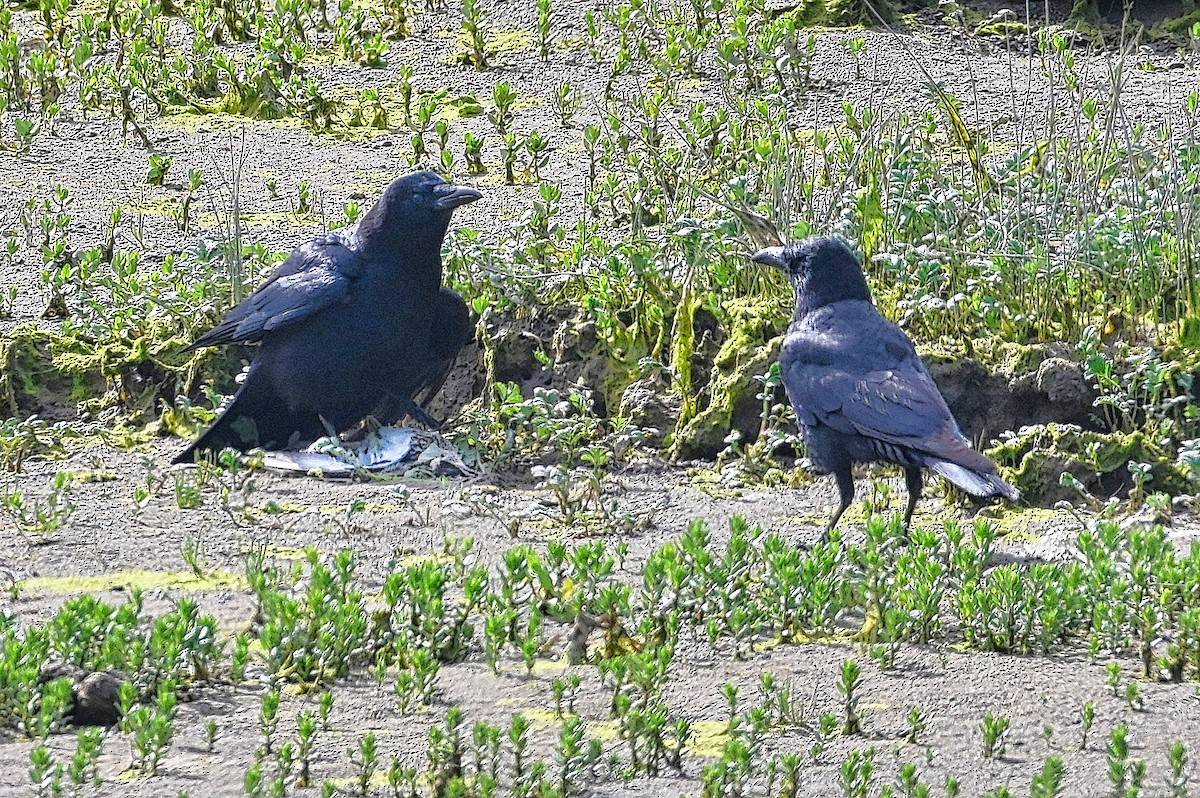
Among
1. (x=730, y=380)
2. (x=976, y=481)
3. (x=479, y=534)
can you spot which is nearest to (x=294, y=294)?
(x=479, y=534)

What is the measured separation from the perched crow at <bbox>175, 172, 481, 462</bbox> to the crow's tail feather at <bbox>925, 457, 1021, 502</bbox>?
7.28 ft

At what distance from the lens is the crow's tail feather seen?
5.43 m

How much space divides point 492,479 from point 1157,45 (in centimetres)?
617

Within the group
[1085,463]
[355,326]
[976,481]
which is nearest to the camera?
[976,481]

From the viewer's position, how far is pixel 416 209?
276 inches

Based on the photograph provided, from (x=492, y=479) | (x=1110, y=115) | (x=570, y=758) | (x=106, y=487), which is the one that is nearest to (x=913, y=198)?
(x=1110, y=115)

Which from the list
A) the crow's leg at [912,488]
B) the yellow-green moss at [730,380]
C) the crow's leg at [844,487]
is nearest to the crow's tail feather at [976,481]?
the crow's leg at [912,488]

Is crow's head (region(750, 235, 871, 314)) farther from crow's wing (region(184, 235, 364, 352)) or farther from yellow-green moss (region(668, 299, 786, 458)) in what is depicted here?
crow's wing (region(184, 235, 364, 352))

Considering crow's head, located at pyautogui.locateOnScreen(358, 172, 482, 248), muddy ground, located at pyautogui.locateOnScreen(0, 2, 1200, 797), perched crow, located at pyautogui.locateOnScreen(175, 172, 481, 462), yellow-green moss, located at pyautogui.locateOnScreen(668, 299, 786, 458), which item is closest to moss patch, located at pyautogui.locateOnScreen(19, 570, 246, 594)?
muddy ground, located at pyautogui.locateOnScreen(0, 2, 1200, 797)

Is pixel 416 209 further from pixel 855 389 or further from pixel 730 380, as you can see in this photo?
pixel 855 389

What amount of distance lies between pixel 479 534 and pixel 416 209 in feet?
4.69

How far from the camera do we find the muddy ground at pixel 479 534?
4.15 meters

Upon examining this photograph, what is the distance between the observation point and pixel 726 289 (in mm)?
7699

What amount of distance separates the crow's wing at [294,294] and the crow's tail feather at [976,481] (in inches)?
97.4
